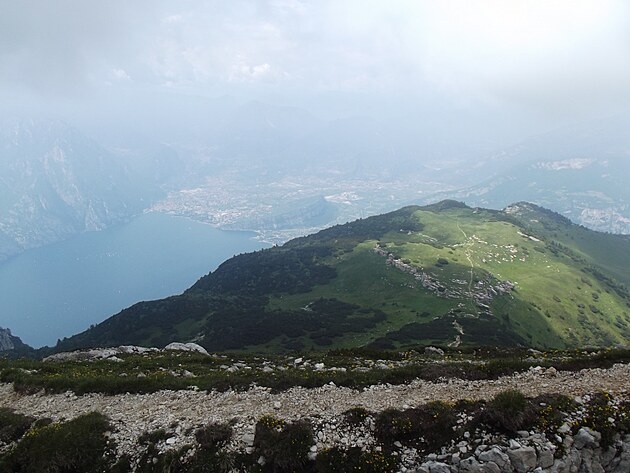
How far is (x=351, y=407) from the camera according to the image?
804 inches

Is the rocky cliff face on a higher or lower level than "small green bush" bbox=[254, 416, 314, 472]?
lower

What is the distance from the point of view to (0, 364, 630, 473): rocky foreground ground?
53.1ft

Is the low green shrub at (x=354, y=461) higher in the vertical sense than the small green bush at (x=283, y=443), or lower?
lower

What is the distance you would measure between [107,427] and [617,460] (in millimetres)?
24504

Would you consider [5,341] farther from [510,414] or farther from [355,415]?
[510,414]

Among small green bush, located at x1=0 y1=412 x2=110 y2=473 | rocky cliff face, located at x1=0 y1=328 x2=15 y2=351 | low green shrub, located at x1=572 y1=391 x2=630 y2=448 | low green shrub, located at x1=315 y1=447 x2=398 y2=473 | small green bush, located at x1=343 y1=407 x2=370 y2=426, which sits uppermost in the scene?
small green bush, located at x1=0 y1=412 x2=110 y2=473

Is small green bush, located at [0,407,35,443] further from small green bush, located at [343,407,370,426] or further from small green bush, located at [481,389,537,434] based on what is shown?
small green bush, located at [481,389,537,434]

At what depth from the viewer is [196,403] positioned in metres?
23.0

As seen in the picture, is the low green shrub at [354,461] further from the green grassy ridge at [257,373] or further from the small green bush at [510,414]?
the green grassy ridge at [257,373]

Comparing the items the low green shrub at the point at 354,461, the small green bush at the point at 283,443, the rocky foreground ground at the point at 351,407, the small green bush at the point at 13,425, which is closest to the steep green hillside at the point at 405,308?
the rocky foreground ground at the point at 351,407

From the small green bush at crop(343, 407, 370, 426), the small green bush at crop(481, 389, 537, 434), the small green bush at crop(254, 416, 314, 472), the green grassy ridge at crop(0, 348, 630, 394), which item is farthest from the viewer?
the green grassy ridge at crop(0, 348, 630, 394)

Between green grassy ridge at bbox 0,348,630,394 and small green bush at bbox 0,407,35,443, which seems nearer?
small green bush at bbox 0,407,35,443

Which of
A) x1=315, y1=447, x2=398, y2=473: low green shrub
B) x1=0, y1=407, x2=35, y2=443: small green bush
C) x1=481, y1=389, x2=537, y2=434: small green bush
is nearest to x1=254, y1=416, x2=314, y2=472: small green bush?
x1=315, y1=447, x2=398, y2=473: low green shrub

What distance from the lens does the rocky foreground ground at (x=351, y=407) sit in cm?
1617
